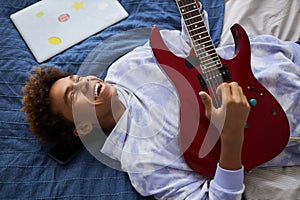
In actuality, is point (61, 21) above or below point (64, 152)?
above

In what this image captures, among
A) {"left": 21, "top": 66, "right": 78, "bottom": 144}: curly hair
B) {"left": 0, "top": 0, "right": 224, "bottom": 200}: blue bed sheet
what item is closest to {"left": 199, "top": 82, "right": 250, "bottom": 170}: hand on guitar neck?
{"left": 0, "top": 0, "right": 224, "bottom": 200}: blue bed sheet

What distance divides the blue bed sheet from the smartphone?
1 cm

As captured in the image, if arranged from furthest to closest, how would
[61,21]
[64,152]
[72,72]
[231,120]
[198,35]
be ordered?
[61,21]
[72,72]
[64,152]
[198,35]
[231,120]

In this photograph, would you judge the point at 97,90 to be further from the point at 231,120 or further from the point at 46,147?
the point at 231,120

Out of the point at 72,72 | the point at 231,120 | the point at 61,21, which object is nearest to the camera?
the point at 231,120

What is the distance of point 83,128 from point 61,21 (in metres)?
0.48

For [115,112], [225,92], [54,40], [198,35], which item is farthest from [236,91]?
[54,40]

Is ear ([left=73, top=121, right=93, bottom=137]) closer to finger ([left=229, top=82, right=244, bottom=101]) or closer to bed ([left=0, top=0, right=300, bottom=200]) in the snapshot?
bed ([left=0, top=0, right=300, bottom=200])

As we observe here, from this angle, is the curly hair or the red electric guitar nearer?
the red electric guitar

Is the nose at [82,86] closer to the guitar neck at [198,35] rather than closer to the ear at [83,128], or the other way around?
the ear at [83,128]

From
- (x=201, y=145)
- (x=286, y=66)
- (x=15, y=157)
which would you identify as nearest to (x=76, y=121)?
(x=15, y=157)

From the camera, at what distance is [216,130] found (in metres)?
0.84

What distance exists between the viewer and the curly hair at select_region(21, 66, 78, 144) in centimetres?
96

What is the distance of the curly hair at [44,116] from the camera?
0.96 m
